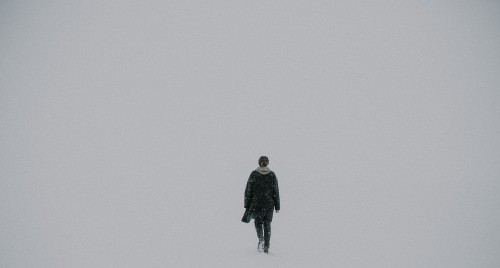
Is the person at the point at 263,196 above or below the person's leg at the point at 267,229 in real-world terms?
above

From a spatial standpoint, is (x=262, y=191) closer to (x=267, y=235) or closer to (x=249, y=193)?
(x=249, y=193)

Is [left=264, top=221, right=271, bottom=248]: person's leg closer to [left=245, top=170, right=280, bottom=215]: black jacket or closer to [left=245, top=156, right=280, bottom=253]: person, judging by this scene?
[left=245, top=156, right=280, bottom=253]: person

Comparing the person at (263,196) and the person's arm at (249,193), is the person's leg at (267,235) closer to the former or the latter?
the person at (263,196)

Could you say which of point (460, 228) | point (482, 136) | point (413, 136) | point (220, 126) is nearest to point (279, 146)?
point (413, 136)

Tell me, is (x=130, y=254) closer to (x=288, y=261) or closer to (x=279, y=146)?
(x=288, y=261)

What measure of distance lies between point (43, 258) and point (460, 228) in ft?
26.4

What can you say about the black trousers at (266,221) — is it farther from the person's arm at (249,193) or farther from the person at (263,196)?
the person's arm at (249,193)

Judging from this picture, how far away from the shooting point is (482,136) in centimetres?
6519

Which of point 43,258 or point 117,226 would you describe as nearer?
point 43,258

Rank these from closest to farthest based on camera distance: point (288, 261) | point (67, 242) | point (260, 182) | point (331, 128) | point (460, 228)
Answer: point (288, 261) < point (260, 182) < point (67, 242) < point (460, 228) < point (331, 128)

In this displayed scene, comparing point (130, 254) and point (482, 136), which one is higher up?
point (482, 136)

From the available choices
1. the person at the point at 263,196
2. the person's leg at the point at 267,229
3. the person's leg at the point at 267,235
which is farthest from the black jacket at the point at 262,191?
the person's leg at the point at 267,235

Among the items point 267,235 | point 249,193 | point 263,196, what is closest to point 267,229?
point 267,235

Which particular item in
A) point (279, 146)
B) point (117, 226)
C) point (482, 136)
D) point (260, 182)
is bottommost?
point (117, 226)
